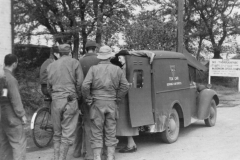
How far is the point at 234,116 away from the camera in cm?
1170

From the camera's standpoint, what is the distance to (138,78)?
6.91 meters

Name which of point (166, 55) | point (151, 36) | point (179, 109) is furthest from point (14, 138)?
point (151, 36)

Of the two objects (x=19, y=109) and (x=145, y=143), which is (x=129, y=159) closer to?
(x=145, y=143)

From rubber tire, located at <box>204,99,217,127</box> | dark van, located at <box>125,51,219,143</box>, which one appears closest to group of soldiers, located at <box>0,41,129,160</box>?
dark van, located at <box>125,51,219,143</box>

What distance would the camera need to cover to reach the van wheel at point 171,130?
7.60 meters

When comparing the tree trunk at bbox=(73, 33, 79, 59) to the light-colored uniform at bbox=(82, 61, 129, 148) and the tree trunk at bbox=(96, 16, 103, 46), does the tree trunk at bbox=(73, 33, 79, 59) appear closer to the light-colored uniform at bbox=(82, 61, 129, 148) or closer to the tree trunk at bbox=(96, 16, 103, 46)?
the tree trunk at bbox=(96, 16, 103, 46)

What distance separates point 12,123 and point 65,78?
1.21 metres

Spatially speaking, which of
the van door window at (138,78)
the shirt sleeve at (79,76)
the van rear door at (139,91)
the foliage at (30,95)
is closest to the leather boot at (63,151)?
the shirt sleeve at (79,76)

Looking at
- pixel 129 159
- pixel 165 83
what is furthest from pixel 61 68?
pixel 165 83

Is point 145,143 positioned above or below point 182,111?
below

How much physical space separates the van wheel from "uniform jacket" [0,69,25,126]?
342cm

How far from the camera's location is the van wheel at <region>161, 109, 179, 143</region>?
299 inches

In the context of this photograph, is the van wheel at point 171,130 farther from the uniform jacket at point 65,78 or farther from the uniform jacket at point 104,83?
the uniform jacket at point 65,78

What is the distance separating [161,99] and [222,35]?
63.3 ft
